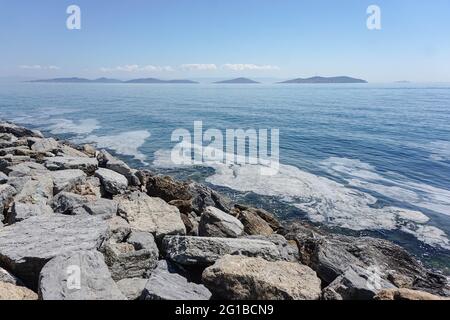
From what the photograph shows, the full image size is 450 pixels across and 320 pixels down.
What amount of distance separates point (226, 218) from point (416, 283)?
13.9 feet

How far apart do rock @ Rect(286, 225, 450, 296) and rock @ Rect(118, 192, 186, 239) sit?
254 centimetres

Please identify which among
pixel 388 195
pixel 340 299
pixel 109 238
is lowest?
pixel 388 195

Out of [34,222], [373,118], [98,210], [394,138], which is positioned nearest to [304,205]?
[98,210]

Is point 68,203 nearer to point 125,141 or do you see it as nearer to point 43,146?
point 43,146

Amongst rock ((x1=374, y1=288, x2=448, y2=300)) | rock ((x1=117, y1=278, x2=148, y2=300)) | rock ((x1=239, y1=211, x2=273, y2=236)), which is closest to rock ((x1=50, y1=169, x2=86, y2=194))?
rock ((x1=117, y1=278, x2=148, y2=300))

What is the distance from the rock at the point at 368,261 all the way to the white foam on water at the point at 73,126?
28.8m

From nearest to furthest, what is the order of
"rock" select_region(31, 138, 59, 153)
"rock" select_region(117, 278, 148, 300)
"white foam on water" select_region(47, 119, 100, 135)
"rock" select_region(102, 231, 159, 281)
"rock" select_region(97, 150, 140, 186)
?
"rock" select_region(117, 278, 148, 300), "rock" select_region(102, 231, 159, 281), "rock" select_region(97, 150, 140, 186), "rock" select_region(31, 138, 59, 153), "white foam on water" select_region(47, 119, 100, 135)

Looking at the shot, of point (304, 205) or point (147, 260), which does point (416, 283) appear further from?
point (304, 205)

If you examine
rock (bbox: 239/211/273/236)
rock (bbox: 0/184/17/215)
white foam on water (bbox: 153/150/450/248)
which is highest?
rock (bbox: 0/184/17/215)

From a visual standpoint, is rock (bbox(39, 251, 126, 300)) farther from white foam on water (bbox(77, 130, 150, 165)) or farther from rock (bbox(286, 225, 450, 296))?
white foam on water (bbox(77, 130, 150, 165))

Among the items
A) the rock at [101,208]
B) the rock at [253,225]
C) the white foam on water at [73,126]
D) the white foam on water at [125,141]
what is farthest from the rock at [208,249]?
the white foam on water at [73,126]

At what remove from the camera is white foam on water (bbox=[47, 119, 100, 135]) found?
1290 inches
